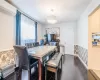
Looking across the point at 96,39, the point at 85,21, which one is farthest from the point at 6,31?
the point at 96,39

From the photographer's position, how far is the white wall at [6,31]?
2.38 m

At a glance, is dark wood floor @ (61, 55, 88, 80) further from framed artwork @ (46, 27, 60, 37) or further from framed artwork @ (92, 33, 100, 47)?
framed artwork @ (46, 27, 60, 37)

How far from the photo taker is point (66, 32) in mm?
5805

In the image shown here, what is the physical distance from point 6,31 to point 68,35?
432cm

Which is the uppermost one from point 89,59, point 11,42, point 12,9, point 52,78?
point 12,9

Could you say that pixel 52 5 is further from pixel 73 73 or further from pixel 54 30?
pixel 54 30

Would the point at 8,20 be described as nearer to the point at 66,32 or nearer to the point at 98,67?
the point at 98,67

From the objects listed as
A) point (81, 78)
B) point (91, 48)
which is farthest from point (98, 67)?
point (81, 78)

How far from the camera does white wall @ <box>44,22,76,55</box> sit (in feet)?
18.3

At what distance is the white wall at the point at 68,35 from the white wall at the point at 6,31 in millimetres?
3852

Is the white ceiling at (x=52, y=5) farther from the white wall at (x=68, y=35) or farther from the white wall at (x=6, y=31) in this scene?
the white wall at (x=68, y=35)

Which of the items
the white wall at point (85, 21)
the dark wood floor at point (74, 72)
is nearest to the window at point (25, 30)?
the dark wood floor at point (74, 72)

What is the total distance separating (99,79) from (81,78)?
0.49 m

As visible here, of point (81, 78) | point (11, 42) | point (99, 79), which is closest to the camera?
point (99, 79)
